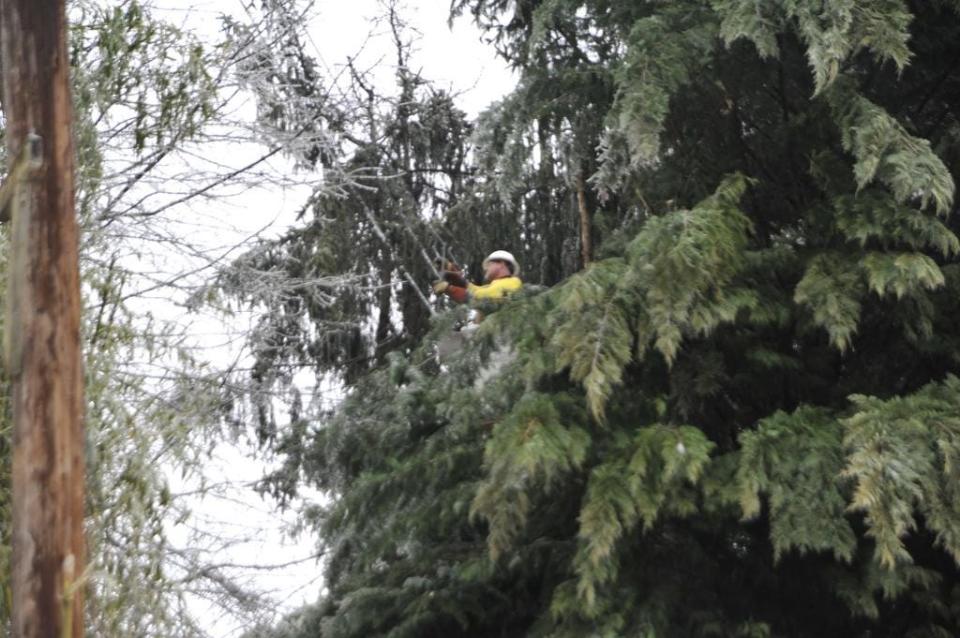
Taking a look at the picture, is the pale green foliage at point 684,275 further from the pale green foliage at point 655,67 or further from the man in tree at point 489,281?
the man in tree at point 489,281

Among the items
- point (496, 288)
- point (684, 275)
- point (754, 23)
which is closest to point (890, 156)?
point (754, 23)

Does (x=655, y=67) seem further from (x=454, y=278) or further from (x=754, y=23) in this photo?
(x=454, y=278)

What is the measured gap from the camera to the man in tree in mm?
9125

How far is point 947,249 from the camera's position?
7.04m

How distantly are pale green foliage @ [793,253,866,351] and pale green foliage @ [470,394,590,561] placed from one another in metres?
1.23

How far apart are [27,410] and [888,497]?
130 inches

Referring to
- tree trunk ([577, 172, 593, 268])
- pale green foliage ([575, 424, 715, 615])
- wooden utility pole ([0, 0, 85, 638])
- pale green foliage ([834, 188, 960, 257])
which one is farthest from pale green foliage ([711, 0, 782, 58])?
wooden utility pole ([0, 0, 85, 638])

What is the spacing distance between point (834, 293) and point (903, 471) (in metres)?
1.14

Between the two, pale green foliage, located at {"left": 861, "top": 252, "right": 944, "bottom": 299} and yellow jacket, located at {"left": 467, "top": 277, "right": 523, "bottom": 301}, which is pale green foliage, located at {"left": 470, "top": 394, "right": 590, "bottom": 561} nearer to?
pale green foliage, located at {"left": 861, "top": 252, "right": 944, "bottom": 299}

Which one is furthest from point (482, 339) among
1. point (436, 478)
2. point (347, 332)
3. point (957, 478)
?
point (347, 332)

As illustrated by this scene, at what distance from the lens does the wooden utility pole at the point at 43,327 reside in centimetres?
523

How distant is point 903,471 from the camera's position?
6039 millimetres

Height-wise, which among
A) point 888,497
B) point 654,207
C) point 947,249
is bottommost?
point 888,497

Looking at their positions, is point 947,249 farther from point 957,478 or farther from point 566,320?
point 566,320
